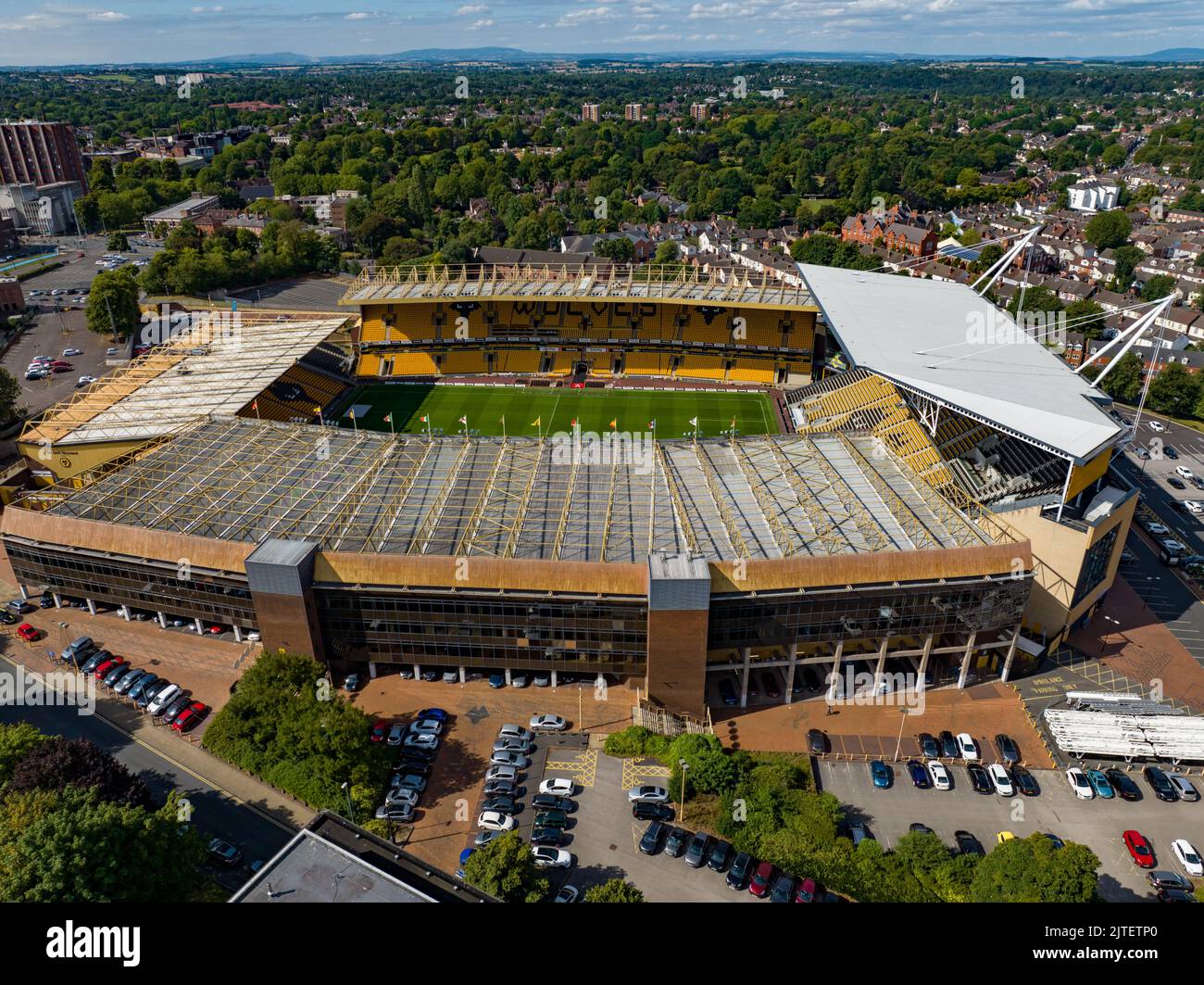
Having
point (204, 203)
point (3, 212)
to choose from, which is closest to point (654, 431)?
point (204, 203)

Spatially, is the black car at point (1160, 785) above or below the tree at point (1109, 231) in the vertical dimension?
below

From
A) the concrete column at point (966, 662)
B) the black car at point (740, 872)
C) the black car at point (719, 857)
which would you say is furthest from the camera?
the concrete column at point (966, 662)

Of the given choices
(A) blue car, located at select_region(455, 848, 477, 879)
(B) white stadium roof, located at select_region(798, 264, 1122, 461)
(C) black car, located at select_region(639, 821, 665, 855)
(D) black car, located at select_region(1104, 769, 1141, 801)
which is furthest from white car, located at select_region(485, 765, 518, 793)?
(B) white stadium roof, located at select_region(798, 264, 1122, 461)

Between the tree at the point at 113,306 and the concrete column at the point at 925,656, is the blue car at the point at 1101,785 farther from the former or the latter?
the tree at the point at 113,306

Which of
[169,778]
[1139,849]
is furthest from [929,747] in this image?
[169,778]

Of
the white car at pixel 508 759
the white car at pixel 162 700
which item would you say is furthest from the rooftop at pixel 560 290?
the white car at pixel 508 759

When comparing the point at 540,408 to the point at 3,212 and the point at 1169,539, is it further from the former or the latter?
the point at 3,212

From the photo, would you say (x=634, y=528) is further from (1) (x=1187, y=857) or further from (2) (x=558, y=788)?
(1) (x=1187, y=857)
